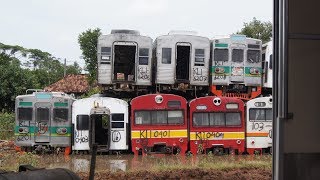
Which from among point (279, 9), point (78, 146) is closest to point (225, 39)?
point (78, 146)

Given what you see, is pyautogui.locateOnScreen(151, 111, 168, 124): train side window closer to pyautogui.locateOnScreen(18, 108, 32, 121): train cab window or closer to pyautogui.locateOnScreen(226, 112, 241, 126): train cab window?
pyautogui.locateOnScreen(226, 112, 241, 126): train cab window

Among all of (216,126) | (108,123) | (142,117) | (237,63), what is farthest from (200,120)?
(237,63)

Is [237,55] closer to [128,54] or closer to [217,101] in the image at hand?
[217,101]

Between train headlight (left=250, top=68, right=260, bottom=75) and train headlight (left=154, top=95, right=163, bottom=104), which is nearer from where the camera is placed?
train headlight (left=154, top=95, right=163, bottom=104)

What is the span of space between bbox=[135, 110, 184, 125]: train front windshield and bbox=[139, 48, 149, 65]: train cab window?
3.08m

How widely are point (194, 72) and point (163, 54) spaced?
1.66 metres

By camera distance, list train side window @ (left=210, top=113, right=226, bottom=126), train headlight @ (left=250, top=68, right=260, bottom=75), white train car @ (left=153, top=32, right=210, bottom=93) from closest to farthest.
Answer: train side window @ (left=210, top=113, right=226, bottom=126)
white train car @ (left=153, top=32, right=210, bottom=93)
train headlight @ (left=250, top=68, right=260, bottom=75)

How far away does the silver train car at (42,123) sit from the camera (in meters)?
19.4

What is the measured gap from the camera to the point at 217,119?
19.1 meters

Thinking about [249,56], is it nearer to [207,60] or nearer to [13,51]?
[207,60]

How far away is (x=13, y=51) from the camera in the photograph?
68562mm

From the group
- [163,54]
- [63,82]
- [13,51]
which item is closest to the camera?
[163,54]

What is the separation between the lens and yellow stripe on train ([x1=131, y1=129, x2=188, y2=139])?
18.8 m

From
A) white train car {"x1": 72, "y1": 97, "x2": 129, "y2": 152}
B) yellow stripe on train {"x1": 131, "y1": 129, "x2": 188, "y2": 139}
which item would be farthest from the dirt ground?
white train car {"x1": 72, "y1": 97, "x2": 129, "y2": 152}
